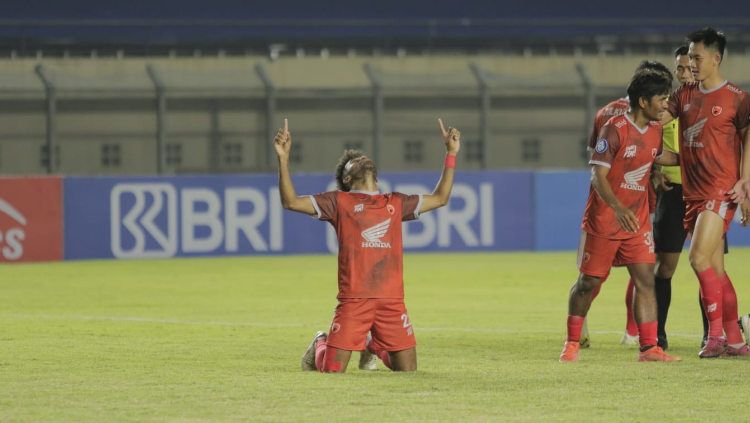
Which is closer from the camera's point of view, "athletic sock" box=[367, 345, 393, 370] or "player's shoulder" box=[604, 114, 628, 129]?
"athletic sock" box=[367, 345, 393, 370]

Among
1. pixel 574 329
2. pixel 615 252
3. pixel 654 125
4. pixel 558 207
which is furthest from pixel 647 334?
pixel 558 207

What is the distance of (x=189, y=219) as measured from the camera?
22344mm

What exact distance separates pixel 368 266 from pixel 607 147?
5.90ft

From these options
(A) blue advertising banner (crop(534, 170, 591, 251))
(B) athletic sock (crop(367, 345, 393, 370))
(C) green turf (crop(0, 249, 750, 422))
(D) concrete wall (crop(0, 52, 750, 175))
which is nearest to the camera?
(C) green turf (crop(0, 249, 750, 422))

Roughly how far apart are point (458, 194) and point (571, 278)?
497 centimetres

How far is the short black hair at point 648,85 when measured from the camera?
9250 mm

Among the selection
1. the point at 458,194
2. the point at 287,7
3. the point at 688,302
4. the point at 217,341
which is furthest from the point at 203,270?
the point at 287,7

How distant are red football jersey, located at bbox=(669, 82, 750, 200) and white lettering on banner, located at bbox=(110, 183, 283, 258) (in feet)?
43.9

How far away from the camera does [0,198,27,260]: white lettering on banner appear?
21406mm

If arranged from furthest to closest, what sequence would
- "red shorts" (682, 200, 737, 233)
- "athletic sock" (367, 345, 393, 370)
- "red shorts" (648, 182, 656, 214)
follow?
1. "red shorts" (648, 182, 656, 214)
2. "red shorts" (682, 200, 737, 233)
3. "athletic sock" (367, 345, 393, 370)

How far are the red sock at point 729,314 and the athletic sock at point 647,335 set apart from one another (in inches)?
31.2

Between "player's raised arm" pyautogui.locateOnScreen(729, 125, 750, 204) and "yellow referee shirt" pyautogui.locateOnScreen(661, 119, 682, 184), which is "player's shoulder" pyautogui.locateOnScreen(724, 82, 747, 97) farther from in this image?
"yellow referee shirt" pyautogui.locateOnScreen(661, 119, 682, 184)

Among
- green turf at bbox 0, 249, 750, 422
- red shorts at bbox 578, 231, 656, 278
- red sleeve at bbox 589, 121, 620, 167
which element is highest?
red sleeve at bbox 589, 121, 620, 167

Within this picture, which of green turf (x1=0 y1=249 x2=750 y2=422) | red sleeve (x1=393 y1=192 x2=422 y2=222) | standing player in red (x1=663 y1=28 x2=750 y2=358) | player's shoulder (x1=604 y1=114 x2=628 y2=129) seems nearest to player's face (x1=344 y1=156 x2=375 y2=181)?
red sleeve (x1=393 y1=192 x2=422 y2=222)
